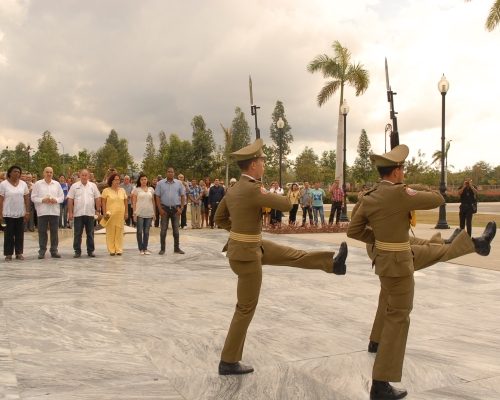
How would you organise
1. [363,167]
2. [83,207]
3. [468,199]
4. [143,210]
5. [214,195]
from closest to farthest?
[83,207]
[143,210]
[468,199]
[214,195]
[363,167]

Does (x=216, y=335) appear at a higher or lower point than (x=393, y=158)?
lower

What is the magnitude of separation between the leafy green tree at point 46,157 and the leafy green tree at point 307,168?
108 ft

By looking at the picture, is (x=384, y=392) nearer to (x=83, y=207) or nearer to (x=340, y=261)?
(x=340, y=261)

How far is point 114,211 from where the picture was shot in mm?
11562

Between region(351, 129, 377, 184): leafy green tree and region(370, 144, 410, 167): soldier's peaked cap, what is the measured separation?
74379mm

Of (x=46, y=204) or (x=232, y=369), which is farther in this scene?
(x=46, y=204)

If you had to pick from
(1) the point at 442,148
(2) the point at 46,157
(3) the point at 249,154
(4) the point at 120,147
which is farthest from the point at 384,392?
(4) the point at 120,147

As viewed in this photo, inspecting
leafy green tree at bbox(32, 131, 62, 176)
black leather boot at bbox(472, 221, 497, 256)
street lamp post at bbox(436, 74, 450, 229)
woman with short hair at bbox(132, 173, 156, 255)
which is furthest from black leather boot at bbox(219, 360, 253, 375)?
leafy green tree at bbox(32, 131, 62, 176)

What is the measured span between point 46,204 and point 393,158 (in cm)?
890

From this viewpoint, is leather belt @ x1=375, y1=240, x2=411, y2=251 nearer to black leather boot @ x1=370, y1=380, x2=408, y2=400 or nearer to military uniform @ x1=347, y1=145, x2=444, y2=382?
military uniform @ x1=347, y1=145, x2=444, y2=382

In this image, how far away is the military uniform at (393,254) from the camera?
392cm

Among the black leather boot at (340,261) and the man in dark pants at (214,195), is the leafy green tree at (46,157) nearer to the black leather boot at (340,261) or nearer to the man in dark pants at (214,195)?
the man in dark pants at (214,195)

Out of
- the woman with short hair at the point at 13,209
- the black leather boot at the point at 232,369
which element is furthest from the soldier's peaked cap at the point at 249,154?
the woman with short hair at the point at 13,209

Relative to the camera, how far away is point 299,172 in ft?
260
